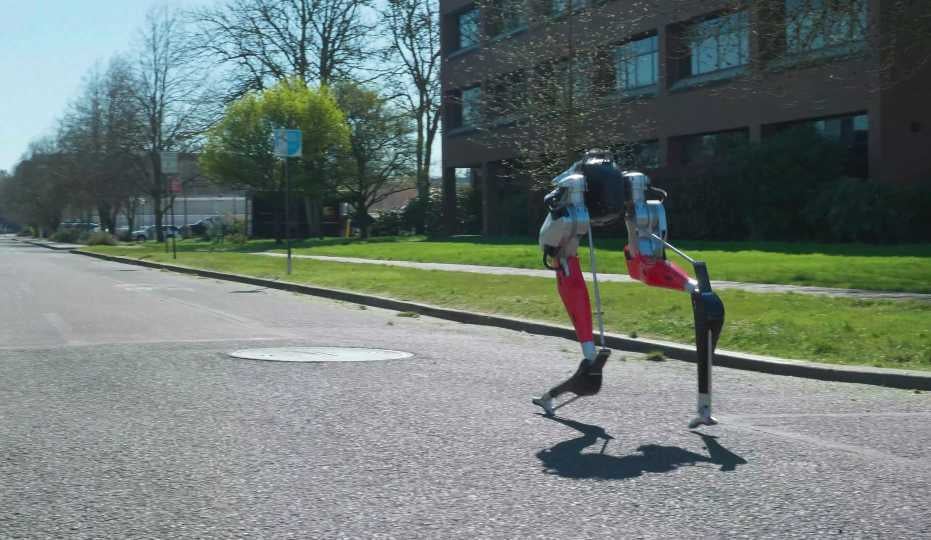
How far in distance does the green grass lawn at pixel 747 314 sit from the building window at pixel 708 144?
14229 mm

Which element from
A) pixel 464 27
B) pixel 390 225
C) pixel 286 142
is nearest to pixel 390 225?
pixel 390 225

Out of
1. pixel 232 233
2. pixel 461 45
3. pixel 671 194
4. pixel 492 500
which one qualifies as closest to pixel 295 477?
pixel 492 500

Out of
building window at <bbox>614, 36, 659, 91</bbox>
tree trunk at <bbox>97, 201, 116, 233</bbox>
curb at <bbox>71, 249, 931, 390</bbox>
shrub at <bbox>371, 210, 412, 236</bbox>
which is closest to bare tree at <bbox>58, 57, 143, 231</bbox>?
tree trunk at <bbox>97, 201, 116, 233</bbox>

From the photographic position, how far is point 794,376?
28.3 feet

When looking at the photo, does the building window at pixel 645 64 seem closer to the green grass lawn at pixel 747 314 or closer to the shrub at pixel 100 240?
the green grass lawn at pixel 747 314

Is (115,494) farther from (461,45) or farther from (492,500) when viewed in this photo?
(461,45)

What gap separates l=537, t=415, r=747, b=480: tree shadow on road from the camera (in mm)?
5118

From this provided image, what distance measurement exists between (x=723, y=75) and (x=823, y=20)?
1644 cm

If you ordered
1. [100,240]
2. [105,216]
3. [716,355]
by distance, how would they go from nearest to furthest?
[716,355] < [100,240] < [105,216]

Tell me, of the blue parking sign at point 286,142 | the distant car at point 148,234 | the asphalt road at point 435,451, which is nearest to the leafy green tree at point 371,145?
the blue parking sign at point 286,142

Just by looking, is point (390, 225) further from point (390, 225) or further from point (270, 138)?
point (270, 138)

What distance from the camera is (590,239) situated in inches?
259

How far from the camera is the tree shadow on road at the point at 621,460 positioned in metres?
5.12

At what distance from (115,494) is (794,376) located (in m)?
5.85
